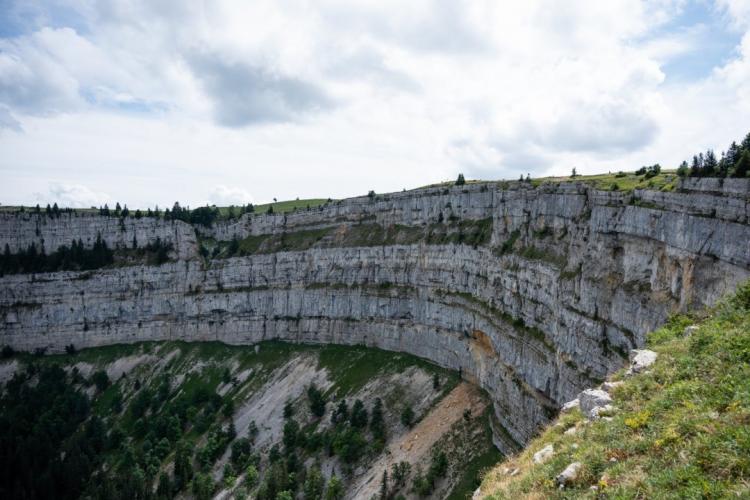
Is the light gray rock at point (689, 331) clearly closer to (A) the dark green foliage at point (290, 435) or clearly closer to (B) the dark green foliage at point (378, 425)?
(B) the dark green foliage at point (378, 425)

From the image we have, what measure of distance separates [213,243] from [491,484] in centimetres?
14036

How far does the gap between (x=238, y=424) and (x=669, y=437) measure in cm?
9094

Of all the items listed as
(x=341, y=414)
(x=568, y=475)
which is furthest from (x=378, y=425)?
(x=568, y=475)

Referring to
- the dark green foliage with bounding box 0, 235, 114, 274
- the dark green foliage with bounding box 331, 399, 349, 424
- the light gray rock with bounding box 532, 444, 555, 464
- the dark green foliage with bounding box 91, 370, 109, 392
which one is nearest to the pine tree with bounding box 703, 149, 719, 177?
the light gray rock with bounding box 532, 444, 555, 464

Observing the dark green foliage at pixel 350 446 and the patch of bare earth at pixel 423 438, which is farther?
the dark green foliage at pixel 350 446

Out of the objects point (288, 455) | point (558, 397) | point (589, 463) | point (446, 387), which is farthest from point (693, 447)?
point (288, 455)

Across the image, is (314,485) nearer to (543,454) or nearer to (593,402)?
(593,402)

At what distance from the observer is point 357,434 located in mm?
75188

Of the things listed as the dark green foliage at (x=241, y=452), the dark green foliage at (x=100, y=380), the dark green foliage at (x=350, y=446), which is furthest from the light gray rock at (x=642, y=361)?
the dark green foliage at (x=100, y=380)

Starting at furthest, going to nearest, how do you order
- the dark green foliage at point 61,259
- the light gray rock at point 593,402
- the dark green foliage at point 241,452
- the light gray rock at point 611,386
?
the dark green foliage at point 61,259 < the dark green foliage at point 241,452 < the light gray rock at point 611,386 < the light gray rock at point 593,402

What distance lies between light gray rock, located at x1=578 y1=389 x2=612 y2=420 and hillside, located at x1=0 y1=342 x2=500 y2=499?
129 feet

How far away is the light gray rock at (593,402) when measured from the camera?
20014 mm

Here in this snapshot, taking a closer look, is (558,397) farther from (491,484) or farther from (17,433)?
(17,433)

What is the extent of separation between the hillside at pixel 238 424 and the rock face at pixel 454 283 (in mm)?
5093
